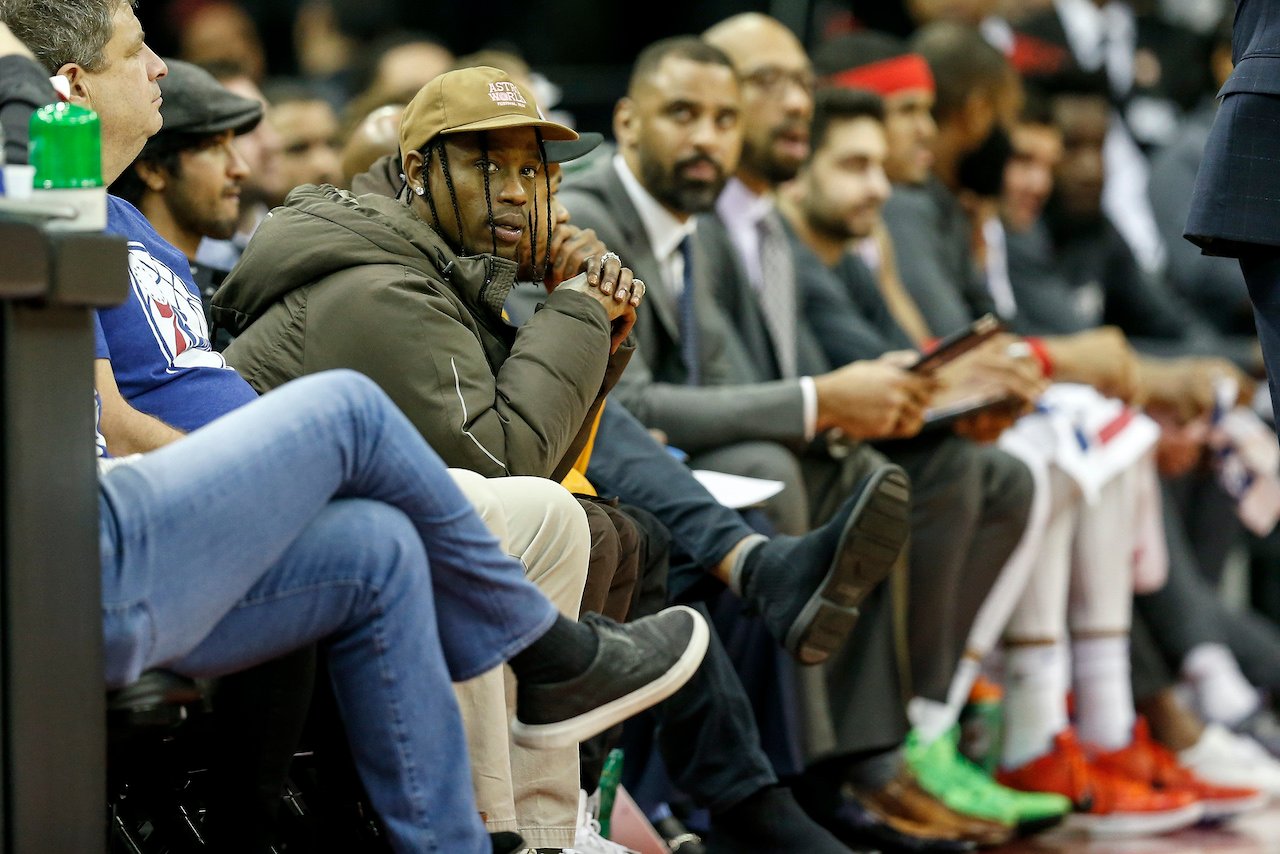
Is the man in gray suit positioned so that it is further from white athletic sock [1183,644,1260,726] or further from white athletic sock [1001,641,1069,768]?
white athletic sock [1183,644,1260,726]

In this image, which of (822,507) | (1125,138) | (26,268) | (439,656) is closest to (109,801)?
(439,656)

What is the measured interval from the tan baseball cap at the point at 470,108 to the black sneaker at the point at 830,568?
2.48 ft

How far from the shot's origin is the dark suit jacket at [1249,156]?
2.74 meters

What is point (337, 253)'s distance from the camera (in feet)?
8.36

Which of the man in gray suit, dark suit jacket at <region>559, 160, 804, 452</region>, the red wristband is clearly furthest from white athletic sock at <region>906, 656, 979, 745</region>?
the red wristband

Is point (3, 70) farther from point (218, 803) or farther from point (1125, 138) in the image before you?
point (1125, 138)

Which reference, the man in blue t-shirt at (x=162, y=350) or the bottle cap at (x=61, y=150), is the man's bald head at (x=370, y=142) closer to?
the man in blue t-shirt at (x=162, y=350)

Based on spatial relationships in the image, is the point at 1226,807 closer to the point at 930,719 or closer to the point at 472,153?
the point at 930,719

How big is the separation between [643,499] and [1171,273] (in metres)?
3.44

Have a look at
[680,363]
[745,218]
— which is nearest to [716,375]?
[680,363]

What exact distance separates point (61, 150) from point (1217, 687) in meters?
3.76

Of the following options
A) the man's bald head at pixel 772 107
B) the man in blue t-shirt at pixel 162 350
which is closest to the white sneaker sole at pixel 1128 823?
the man's bald head at pixel 772 107

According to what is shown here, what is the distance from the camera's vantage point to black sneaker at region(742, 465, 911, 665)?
294 cm

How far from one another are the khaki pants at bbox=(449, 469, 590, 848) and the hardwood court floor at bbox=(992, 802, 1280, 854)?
1.50 m
